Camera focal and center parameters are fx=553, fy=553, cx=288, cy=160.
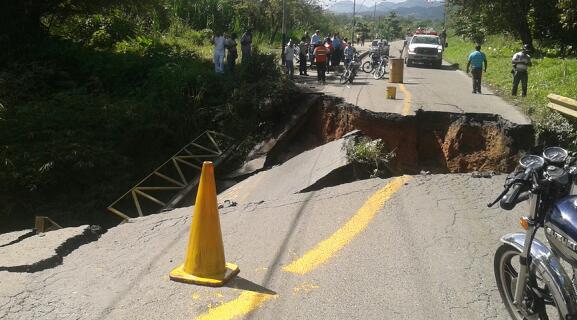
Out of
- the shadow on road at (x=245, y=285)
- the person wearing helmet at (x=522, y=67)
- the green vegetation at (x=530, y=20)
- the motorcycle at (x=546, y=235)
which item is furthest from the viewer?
the green vegetation at (x=530, y=20)

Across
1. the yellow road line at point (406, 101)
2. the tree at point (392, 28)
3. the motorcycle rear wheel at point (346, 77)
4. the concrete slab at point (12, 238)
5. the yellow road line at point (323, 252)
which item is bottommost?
the concrete slab at point (12, 238)

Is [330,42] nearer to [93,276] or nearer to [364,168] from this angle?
[364,168]

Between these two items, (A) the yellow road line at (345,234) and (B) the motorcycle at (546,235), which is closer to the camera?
(B) the motorcycle at (546,235)

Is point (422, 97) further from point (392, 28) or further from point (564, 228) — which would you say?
point (392, 28)

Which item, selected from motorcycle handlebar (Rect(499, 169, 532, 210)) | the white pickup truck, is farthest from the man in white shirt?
the white pickup truck

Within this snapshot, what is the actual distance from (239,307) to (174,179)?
33.0 feet

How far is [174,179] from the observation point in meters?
13.8

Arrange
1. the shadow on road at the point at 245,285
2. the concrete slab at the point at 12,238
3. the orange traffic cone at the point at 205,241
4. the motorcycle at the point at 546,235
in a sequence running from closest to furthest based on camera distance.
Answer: the motorcycle at the point at 546,235 < the shadow on road at the point at 245,285 < the orange traffic cone at the point at 205,241 < the concrete slab at the point at 12,238

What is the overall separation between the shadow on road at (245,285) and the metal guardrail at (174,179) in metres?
6.84

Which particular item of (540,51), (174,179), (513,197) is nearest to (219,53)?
(174,179)

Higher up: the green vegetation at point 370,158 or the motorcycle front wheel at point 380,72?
the motorcycle front wheel at point 380,72

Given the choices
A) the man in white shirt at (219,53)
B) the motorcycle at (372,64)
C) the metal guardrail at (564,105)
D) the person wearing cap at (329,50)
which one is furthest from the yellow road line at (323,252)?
the person wearing cap at (329,50)

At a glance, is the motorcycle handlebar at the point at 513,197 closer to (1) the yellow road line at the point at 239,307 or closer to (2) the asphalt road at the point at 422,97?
(1) the yellow road line at the point at 239,307

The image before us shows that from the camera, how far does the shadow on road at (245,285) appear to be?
14.6 feet
